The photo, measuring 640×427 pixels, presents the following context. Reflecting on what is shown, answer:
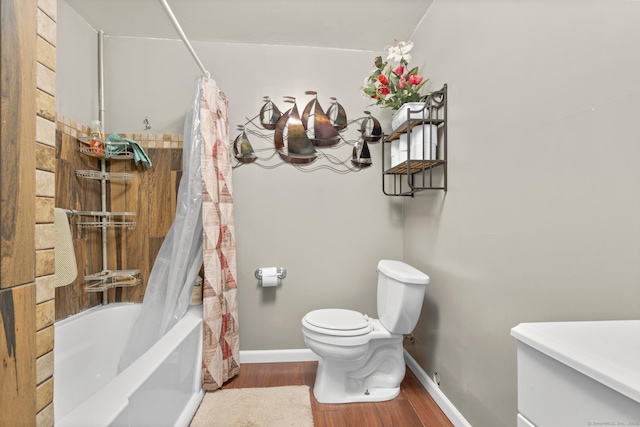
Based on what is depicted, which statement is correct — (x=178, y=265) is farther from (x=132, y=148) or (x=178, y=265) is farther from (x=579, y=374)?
(x=579, y=374)

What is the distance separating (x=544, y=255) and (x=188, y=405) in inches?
68.8

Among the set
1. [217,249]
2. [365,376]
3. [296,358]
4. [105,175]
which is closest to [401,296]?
[365,376]

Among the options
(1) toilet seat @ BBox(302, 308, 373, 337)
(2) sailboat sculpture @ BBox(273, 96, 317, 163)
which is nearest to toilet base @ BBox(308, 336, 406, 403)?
(1) toilet seat @ BBox(302, 308, 373, 337)

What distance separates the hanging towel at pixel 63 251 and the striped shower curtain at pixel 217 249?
2.12 ft

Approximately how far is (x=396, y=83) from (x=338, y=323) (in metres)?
1.47

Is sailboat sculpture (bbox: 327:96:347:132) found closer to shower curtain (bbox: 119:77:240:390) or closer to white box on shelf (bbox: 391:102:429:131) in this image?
white box on shelf (bbox: 391:102:429:131)

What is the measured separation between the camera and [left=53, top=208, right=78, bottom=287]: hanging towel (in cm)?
138

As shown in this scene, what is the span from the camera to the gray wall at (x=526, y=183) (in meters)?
0.73

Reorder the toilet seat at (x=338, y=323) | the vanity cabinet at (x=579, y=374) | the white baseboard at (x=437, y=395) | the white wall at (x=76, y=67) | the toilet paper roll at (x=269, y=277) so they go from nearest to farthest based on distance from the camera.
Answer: the vanity cabinet at (x=579, y=374), the white baseboard at (x=437, y=395), the toilet seat at (x=338, y=323), the white wall at (x=76, y=67), the toilet paper roll at (x=269, y=277)

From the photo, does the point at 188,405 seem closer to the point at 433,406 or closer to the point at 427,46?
the point at 433,406

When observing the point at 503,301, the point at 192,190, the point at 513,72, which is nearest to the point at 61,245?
the point at 192,190

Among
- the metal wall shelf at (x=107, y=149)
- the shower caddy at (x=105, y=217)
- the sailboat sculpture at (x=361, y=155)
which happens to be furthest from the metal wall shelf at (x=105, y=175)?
the sailboat sculpture at (x=361, y=155)

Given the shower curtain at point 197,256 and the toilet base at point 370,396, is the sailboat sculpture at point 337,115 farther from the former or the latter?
the toilet base at point 370,396

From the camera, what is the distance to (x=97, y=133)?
5.72 feet
